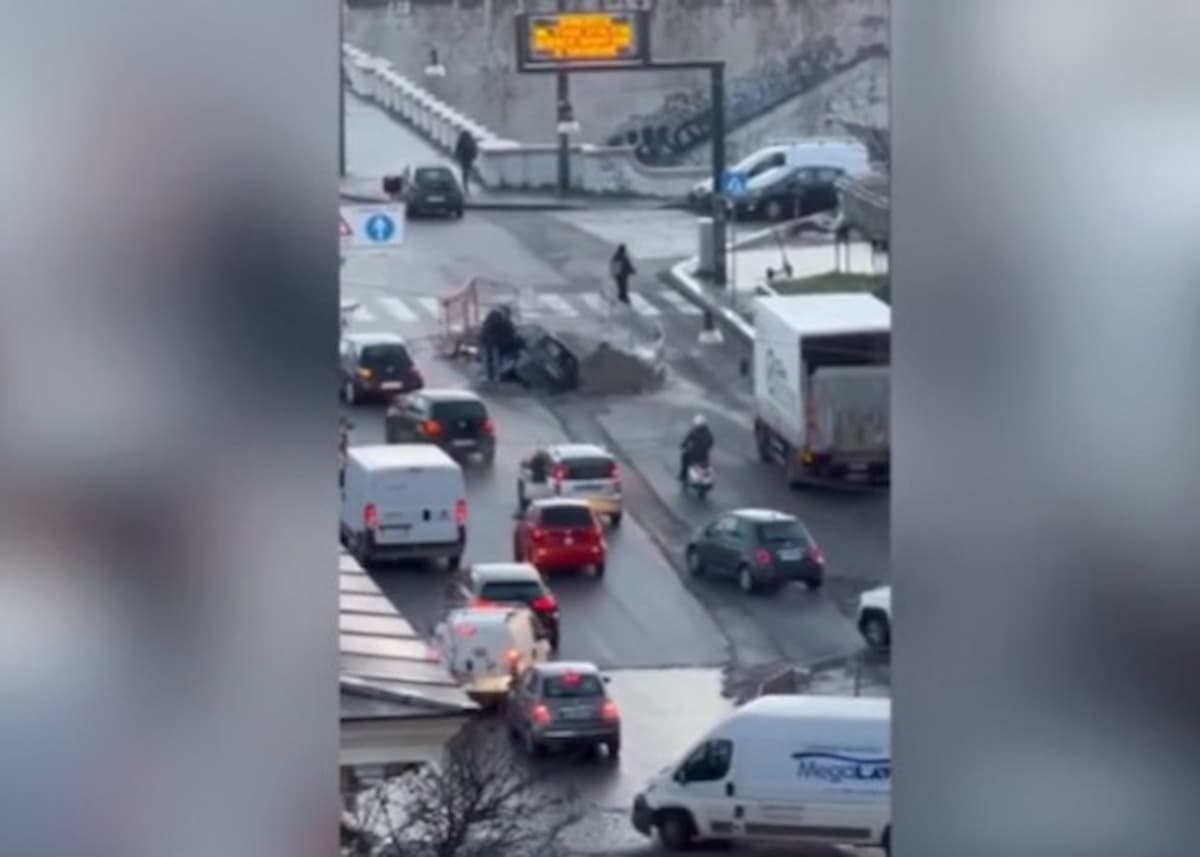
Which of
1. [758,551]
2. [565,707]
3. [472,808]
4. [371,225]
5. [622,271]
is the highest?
[371,225]

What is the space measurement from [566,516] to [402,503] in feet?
0.96

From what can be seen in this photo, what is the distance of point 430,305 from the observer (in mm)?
3521

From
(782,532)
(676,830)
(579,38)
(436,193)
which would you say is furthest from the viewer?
(782,532)

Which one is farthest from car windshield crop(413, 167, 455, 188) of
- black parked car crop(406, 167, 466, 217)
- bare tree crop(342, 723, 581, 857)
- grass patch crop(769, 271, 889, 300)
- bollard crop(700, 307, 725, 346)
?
bare tree crop(342, 723, 581, 857)

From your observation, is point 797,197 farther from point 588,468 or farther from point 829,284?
point 588,468

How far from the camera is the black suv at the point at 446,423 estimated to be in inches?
130

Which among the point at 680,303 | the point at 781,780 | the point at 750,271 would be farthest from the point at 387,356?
the point at 781,780

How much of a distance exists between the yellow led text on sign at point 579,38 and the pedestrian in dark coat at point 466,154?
1.52 ft

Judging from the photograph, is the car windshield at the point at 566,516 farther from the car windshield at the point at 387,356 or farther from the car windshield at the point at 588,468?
the car windshield at the point at 387,356

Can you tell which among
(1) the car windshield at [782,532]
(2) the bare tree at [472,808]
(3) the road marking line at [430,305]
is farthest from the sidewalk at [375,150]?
(2) the bare tree at [472,808]
